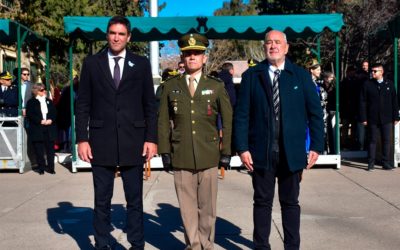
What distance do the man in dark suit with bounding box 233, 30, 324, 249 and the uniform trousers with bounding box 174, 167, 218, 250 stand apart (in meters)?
0.37

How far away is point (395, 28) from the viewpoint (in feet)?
32.4

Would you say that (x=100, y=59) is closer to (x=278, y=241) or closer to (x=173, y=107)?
(x=173, y=107)

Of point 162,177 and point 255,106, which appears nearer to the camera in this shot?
point 255,106

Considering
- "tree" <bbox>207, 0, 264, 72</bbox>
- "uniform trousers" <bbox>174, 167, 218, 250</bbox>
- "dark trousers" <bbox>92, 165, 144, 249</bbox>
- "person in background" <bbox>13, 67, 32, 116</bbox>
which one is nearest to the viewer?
"dark trousers" <bbox>92, 165, 144, 249</bbox>

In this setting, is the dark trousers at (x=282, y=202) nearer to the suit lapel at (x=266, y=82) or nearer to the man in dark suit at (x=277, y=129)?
the man in dark suit at (x=277, y=129)

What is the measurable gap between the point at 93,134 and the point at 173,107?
69cm

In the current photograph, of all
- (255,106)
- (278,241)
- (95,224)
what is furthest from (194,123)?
(278,241)

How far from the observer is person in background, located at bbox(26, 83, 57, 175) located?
9625mm

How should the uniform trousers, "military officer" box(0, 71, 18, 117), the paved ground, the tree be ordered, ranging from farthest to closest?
the tree < "military officer" box(0, 71, 18, 117) < the paved ground < the uniform trousers

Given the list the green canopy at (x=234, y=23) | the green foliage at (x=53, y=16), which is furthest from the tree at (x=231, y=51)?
the green canopy at (x=234, y=23)

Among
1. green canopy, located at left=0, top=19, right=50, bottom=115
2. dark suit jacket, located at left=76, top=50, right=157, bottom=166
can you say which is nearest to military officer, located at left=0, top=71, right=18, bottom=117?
green canopy, located at left=0, top=19, right=50, bottom=115

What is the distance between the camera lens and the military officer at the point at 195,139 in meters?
4.30

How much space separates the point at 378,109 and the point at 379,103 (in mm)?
113

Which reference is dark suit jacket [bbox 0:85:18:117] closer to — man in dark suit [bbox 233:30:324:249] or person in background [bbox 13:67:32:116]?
person in background [bbox 13:67:32:116]
